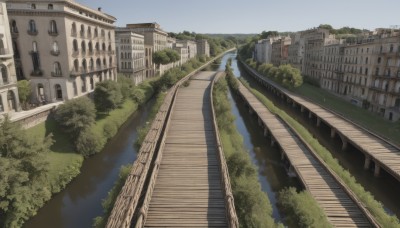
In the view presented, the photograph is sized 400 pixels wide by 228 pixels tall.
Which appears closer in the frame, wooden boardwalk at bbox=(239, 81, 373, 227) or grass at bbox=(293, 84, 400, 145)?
wooden boardwalk at bbox=(239, 81, 373, 227)

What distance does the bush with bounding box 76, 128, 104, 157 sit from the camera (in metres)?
39.6

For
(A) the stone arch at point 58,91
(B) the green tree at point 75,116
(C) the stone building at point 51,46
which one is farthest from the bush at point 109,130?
(A) the stone arch at point 58,91

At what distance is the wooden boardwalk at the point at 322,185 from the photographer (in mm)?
25109

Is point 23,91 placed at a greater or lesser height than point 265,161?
greater

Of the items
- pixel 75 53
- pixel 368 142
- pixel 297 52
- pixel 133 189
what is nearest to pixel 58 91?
pixel 75 53

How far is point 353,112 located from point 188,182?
163 ft

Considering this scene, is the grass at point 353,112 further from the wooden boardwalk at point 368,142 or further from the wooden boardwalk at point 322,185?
the wooden boardwalk at point 322,185

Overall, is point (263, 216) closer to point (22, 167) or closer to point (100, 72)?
point (22, 167)

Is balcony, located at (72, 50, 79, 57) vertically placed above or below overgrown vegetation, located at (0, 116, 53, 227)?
above

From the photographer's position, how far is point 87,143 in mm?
40312

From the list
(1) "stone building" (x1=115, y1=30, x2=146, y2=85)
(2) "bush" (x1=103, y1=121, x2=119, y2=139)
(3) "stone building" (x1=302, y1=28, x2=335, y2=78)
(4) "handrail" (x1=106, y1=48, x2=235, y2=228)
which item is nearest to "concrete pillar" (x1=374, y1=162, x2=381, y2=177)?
(4) "handrail" (x1=106, y1=48, x2=235, y2=228)

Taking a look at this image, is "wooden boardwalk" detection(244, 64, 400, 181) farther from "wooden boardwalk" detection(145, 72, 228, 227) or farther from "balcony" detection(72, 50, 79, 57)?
"balcony" detection(72, 50, 79, 57)

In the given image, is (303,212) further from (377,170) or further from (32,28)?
(32,28)

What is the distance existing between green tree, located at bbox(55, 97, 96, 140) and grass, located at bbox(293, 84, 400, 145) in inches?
1719
